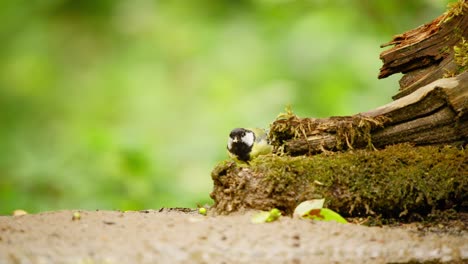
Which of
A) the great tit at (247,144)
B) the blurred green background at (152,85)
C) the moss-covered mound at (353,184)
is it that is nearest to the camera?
the moss-covered mound at (353,184)

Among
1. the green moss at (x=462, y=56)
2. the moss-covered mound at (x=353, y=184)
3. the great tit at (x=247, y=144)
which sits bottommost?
the moss-covered mound at (x=353, y=184)

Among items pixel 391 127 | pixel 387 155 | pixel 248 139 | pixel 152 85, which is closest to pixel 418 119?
pixel 391 127

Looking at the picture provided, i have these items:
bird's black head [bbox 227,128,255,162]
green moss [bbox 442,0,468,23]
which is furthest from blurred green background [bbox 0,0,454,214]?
green moss [bbox 442,0,468,23]

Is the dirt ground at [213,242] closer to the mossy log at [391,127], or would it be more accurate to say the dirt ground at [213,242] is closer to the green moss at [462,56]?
the mossy log at [391,127]

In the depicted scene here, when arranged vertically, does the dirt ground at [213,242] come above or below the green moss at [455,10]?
below

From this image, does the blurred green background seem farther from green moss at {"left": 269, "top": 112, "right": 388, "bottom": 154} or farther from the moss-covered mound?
the moss-covered mound

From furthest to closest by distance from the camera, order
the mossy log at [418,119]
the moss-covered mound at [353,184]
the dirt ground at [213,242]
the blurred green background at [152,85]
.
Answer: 1. the blurred green background at [152,85]
2. the mossy log at [418,119]
3. the moss-covered mound at [353,184]
4. the dirt ground at [213,242]

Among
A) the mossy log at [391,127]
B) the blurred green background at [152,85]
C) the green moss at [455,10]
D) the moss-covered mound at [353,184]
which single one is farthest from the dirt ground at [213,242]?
the blurred green background at [152,85]
